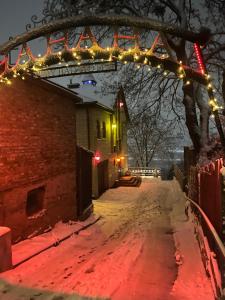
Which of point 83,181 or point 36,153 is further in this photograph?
point 83,181

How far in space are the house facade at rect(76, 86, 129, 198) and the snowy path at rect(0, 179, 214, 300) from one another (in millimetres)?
8594

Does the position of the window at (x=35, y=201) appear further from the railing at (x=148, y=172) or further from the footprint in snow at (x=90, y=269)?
the railing at (x=148, y=172)

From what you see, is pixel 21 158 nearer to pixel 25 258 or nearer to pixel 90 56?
pixel 25 258

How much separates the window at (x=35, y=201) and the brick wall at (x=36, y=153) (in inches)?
4.9

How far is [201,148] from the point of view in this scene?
644 inches

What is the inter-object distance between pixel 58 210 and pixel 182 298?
843cm

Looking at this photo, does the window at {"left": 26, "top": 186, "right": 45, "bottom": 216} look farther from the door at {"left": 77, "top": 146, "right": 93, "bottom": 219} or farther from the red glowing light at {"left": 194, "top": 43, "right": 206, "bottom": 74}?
the red glowing light at {"left": 194, "top": 43, "right": 206, "bottom": 74}

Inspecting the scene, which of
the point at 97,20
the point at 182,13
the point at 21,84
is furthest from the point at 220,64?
the point at 97,20

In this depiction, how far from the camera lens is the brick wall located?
33.6 ft

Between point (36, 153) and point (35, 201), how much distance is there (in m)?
1.81

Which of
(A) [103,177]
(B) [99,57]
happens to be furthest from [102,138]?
(B) [99,57]

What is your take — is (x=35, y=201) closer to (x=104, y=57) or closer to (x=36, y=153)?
(x=36, y=153)

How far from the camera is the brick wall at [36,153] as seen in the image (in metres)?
10.2

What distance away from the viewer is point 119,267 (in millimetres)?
8828
